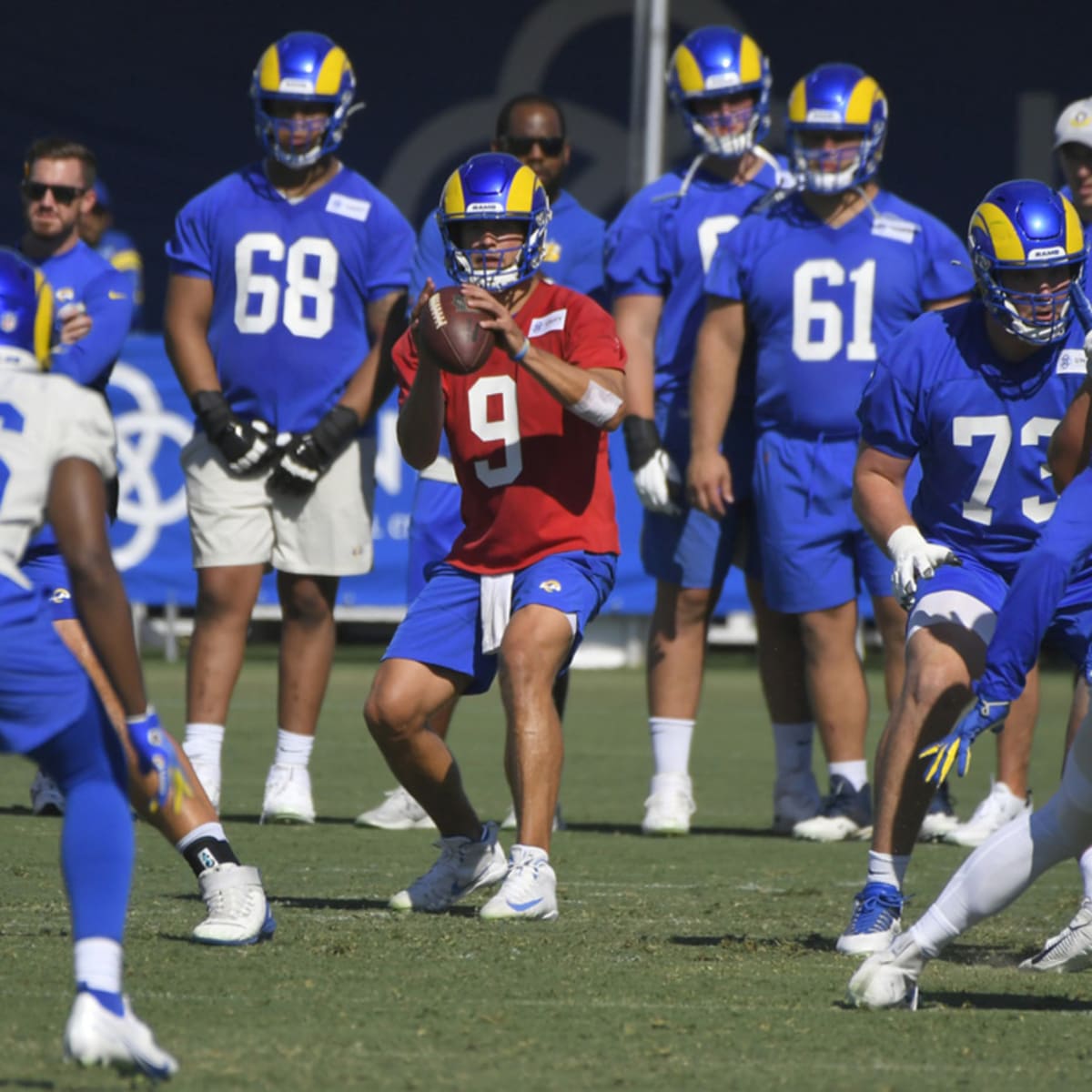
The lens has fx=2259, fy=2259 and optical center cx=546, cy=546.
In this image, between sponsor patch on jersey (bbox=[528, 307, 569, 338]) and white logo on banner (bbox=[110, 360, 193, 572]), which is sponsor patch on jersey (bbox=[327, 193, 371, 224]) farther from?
white logo on banner (bbox=[110, 360, 193, 572])

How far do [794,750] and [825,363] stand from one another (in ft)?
4.40

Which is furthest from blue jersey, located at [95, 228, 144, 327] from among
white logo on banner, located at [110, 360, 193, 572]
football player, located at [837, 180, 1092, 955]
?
football player, located at [837, 180, 1092, 955]

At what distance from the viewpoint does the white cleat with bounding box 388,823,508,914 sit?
5723 millimetres

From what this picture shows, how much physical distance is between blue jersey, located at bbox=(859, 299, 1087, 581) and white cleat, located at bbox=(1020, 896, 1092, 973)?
2.79 feet

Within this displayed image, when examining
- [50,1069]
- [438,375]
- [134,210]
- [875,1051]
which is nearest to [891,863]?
[875,1051]

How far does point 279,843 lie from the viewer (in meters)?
6.90

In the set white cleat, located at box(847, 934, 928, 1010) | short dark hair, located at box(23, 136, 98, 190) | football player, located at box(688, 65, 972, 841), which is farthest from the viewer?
short dark hair, located at box(23, 136, 98, 190)

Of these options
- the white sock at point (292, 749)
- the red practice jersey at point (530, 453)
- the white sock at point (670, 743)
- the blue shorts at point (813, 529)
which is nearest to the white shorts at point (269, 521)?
the white sock at point (292, 749)

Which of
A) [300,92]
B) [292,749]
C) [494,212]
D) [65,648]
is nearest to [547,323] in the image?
[494,212]

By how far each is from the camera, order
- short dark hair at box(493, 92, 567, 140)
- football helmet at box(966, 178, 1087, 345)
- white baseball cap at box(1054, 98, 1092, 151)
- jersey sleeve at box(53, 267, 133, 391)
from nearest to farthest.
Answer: football helmet at box(966, 178, 1087, 345) < jersey sleeve at box(53, 267, 133, 391) < white baseball cap at box(1054, 98, 1092, 151) < short dark hair at box(493, 92, 567, 140)

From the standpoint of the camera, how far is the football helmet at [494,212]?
19.6 feet

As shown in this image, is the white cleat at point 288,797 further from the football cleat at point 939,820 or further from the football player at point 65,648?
the football player at point 65,648

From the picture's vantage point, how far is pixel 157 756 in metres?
4.21

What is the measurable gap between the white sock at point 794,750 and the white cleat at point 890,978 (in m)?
3.22
